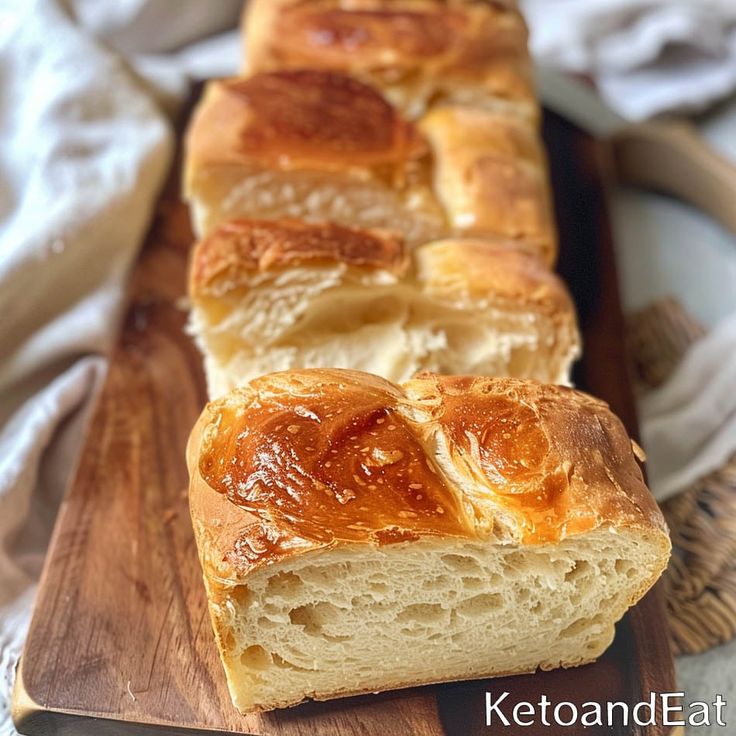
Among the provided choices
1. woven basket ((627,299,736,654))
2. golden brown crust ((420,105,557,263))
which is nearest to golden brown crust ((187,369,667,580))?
woven basket ((627,299,736,654))

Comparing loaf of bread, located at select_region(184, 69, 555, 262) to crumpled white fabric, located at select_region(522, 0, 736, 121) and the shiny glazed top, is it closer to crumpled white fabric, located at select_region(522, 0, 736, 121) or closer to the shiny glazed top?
the shiny glazed top

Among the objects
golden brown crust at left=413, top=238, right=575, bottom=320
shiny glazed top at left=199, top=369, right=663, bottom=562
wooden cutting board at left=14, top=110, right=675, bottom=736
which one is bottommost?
wooden cutting board at left=14, top=110, right=675, bottom=736

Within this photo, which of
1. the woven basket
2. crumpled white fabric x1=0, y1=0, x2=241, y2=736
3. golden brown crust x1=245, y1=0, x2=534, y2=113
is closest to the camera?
the woven basket

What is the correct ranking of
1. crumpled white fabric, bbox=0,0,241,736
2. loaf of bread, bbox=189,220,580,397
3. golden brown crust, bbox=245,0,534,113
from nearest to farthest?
loaf of bread, bbox=189,220,580,397 < crumpled white fabric, bbox=0,0,241,736 < golden brown crust, bbox=245,0,534,113

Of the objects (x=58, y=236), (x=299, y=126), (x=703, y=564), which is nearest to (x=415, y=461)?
(x=703, y=564)

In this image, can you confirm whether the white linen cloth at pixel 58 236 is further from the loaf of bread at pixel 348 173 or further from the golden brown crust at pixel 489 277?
the golden brown crust at pixel 489 277

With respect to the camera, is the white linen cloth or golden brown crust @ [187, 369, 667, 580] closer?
golden brown crust @ [187, 369, 667, 580]

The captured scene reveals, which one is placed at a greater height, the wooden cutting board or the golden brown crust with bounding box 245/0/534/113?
the golden brown crust with bounding box 245/0/534/113

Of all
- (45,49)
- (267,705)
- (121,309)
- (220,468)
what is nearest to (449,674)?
→ (267,705)
